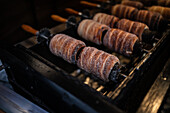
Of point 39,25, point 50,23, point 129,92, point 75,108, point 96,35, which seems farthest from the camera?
point 50,23

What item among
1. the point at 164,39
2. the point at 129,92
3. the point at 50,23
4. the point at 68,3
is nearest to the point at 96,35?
the point at 164,39

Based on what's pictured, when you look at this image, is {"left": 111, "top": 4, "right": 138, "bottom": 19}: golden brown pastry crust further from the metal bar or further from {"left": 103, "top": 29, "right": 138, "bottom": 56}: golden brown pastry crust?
the metal bar

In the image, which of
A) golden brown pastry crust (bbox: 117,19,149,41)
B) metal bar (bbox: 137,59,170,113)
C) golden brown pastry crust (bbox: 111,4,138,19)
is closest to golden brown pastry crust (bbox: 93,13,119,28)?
golden brown pastry crust (bbox: 117,19,149,41)

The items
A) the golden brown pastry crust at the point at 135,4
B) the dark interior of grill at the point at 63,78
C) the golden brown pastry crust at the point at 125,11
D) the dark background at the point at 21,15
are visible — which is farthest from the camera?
the golden brown pastry crust at the point at 135,4

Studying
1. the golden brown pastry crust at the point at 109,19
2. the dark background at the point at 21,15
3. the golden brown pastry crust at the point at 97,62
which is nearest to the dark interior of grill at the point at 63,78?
the dark background at the point at 21,15

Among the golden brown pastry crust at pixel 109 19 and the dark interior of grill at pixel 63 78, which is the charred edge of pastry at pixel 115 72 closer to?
the dark interior of grill at pixel 63 78

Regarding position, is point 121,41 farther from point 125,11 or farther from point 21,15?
point 21,15

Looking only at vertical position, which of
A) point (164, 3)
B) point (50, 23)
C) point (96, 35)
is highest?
point (164, 3)

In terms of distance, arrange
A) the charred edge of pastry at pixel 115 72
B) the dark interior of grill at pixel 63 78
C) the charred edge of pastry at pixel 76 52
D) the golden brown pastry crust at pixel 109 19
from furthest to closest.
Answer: the golden brown pastry crust at pixel 109 19
the charred edge of pastry at pixel 76 52
the charred edge of pastry at pixel 115 72
the dark interior of grill at pixel 63 78

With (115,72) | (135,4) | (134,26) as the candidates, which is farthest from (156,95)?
(135,4)

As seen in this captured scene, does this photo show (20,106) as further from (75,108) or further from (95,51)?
(95,51)
